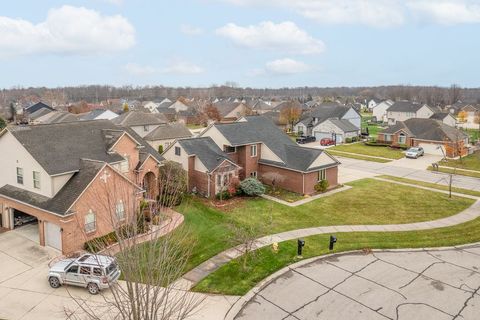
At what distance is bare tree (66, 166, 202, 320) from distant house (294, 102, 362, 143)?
147 ft

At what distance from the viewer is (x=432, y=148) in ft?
200

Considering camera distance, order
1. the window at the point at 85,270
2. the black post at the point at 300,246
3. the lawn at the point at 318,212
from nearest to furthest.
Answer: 1. the window at the point at 85,270
2. the black post at the point at 300,246
3. the lawn at the point at 318,212

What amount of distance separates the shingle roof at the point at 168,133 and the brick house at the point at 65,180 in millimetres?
26972

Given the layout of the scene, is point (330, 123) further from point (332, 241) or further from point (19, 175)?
point (19, 175)

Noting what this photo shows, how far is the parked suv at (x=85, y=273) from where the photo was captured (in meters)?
19.4

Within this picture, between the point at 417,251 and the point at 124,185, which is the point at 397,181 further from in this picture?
the point at 124,185

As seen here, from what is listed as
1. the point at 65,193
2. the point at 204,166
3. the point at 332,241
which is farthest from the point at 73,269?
the point at 204,166

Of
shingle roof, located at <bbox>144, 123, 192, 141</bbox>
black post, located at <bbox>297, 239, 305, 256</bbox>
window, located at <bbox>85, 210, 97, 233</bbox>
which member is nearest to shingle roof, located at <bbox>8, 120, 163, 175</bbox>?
window, located at <bbox>85, 210, 97, 233</bbox>

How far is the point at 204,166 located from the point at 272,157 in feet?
26.5

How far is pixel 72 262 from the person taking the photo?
2017cm

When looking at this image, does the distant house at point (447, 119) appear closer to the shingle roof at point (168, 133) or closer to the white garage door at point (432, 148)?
the white garage door at point (432, 148)

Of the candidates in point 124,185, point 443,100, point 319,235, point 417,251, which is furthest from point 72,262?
point 443,100

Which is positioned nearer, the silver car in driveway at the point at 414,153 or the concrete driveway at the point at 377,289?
the concrete driveway at the point at 377,289

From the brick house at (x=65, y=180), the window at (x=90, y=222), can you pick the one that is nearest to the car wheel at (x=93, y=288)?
the brick house at (x=65, y=180)
